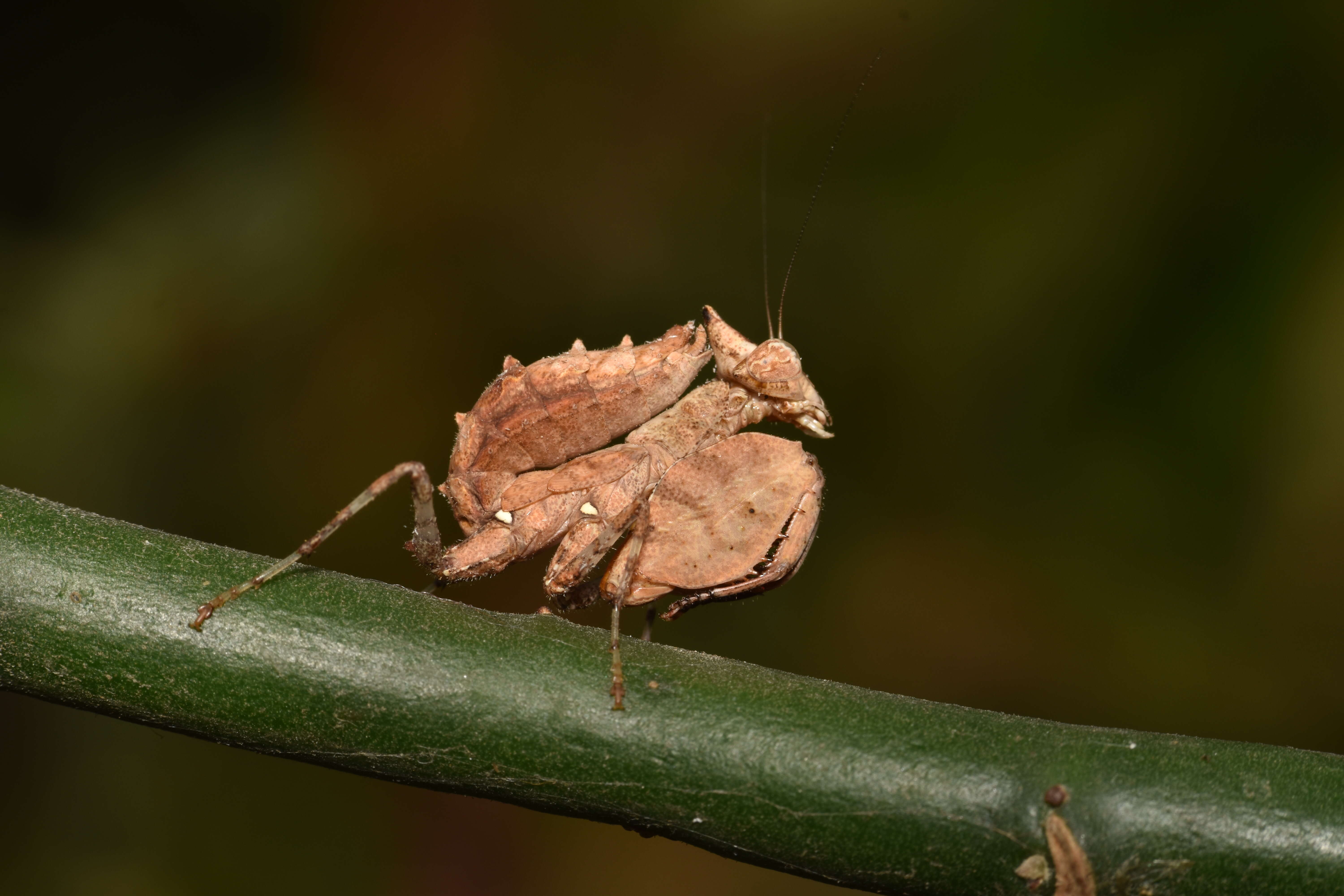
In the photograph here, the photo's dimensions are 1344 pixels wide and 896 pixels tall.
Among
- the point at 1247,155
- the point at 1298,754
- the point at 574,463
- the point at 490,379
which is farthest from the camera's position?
the point at 490,379

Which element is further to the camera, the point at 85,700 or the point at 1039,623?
the point at 1039,623

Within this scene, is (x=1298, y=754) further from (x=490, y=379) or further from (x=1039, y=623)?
(x=490, y=379)

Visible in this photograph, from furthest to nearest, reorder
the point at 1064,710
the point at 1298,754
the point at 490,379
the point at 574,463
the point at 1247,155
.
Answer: the point at 490,379 → the point at 1064,710 → the point at 1247,155 → the point at 574,463 → the point at 1298,754

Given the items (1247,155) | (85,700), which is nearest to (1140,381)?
(1247,155)

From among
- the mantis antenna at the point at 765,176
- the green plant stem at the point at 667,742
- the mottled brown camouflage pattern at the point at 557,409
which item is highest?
the mantis antenna at the point at 765,176

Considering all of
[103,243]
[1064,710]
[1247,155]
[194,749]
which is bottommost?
[194,749]

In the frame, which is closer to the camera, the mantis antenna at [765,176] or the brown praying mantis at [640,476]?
the brown praying mantis at [640,476]

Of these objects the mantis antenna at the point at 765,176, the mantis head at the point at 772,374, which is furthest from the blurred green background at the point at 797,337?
the mantis head at the point at 772,374

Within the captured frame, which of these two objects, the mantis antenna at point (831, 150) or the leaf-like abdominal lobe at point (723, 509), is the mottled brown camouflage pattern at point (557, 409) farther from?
the mantis antenna at point (831, 150)

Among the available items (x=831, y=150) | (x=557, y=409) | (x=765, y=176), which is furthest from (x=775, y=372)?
(x=765, y=176)
